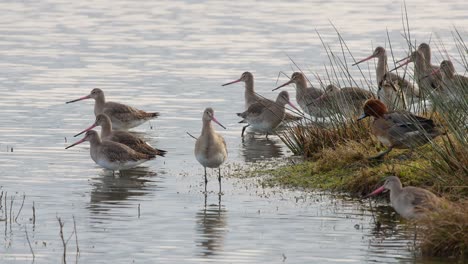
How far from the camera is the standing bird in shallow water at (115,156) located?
17.5 metres

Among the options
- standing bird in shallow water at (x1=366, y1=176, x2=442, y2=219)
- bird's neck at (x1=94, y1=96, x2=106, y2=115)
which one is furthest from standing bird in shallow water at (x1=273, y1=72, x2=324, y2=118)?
standing bird in shallow water at (x1=366, y1=176, x2=442, y2=219)

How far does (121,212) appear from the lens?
14.6 meters

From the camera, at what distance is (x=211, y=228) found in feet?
45.4

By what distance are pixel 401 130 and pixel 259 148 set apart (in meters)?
4.91

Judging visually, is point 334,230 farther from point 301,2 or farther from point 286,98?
point 301,2

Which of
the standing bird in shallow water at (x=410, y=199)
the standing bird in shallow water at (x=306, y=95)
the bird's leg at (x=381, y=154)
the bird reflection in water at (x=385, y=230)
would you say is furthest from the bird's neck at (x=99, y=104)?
the standing bird in shallow water at (x=410, y=199)

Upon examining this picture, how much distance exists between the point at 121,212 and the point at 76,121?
798cm

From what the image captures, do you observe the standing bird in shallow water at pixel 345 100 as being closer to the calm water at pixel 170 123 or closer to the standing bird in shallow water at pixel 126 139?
the calm water at pixel 170 123

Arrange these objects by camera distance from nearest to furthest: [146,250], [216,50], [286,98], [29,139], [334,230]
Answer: [146,250]
[334,230]
[29,139]
[286,98]
[216,50]

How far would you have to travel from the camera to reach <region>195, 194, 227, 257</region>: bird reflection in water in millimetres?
12861

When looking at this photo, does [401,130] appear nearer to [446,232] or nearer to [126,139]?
[446,232]

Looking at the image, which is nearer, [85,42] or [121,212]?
[121,212]

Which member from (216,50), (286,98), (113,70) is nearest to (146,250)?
(286,98)

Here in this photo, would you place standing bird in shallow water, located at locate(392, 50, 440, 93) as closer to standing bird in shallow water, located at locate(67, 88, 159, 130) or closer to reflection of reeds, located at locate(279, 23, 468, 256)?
reflection of reeds, located at locate(279, 23, 468, 256)
